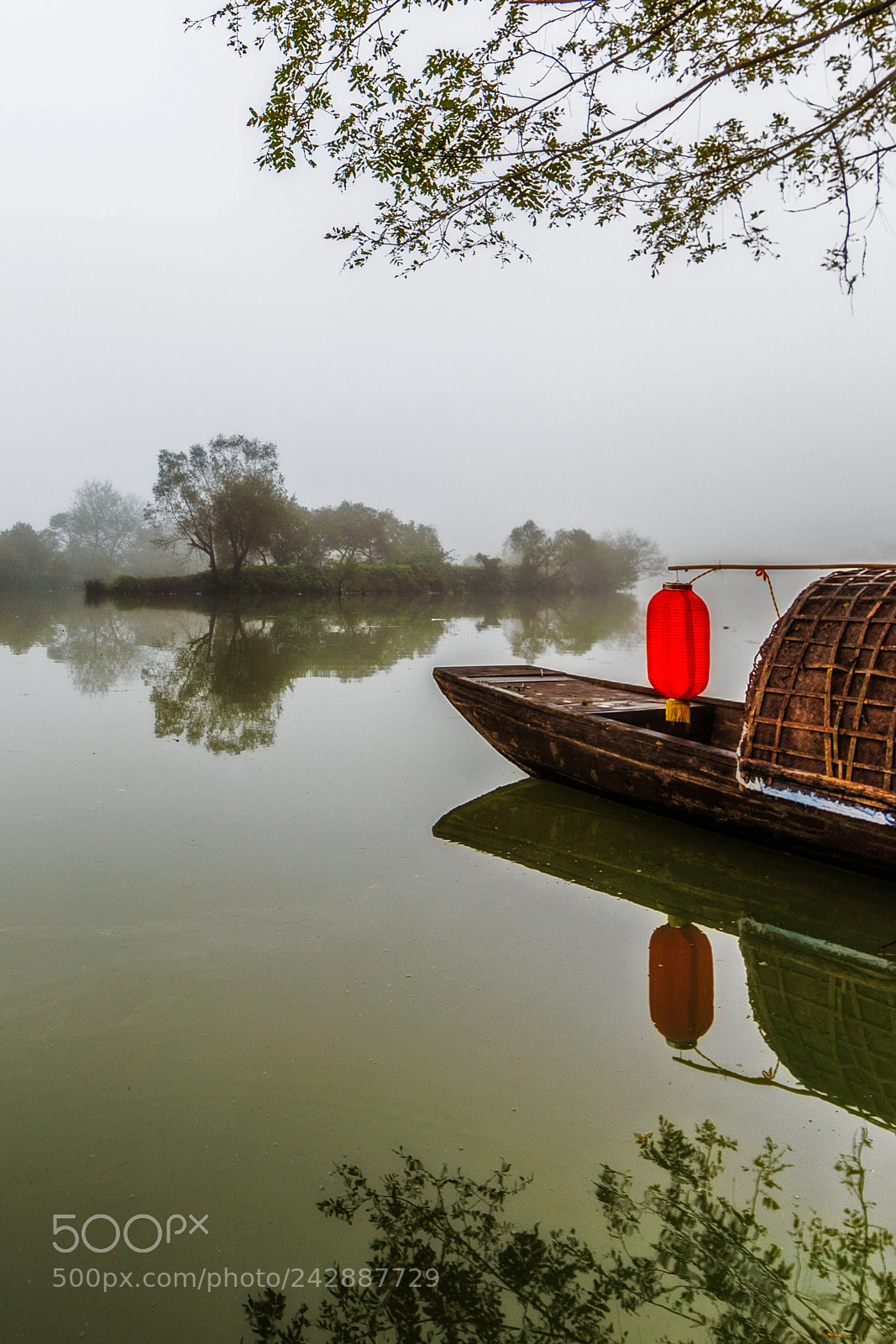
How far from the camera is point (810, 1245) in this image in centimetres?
174

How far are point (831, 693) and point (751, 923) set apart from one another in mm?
1197

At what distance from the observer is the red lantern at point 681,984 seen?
2607mm

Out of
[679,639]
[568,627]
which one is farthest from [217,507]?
[679,639]

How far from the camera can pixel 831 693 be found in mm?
3854

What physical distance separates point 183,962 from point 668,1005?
174 cm

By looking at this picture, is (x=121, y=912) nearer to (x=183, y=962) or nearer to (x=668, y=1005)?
(x=183, y=962)

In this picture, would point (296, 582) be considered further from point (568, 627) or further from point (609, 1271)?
point (609, 1271)

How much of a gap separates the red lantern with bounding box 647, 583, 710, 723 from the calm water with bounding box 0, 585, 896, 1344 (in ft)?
2.86

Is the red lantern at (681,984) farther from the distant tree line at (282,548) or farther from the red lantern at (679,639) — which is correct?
the distant tree line at (282,548)
